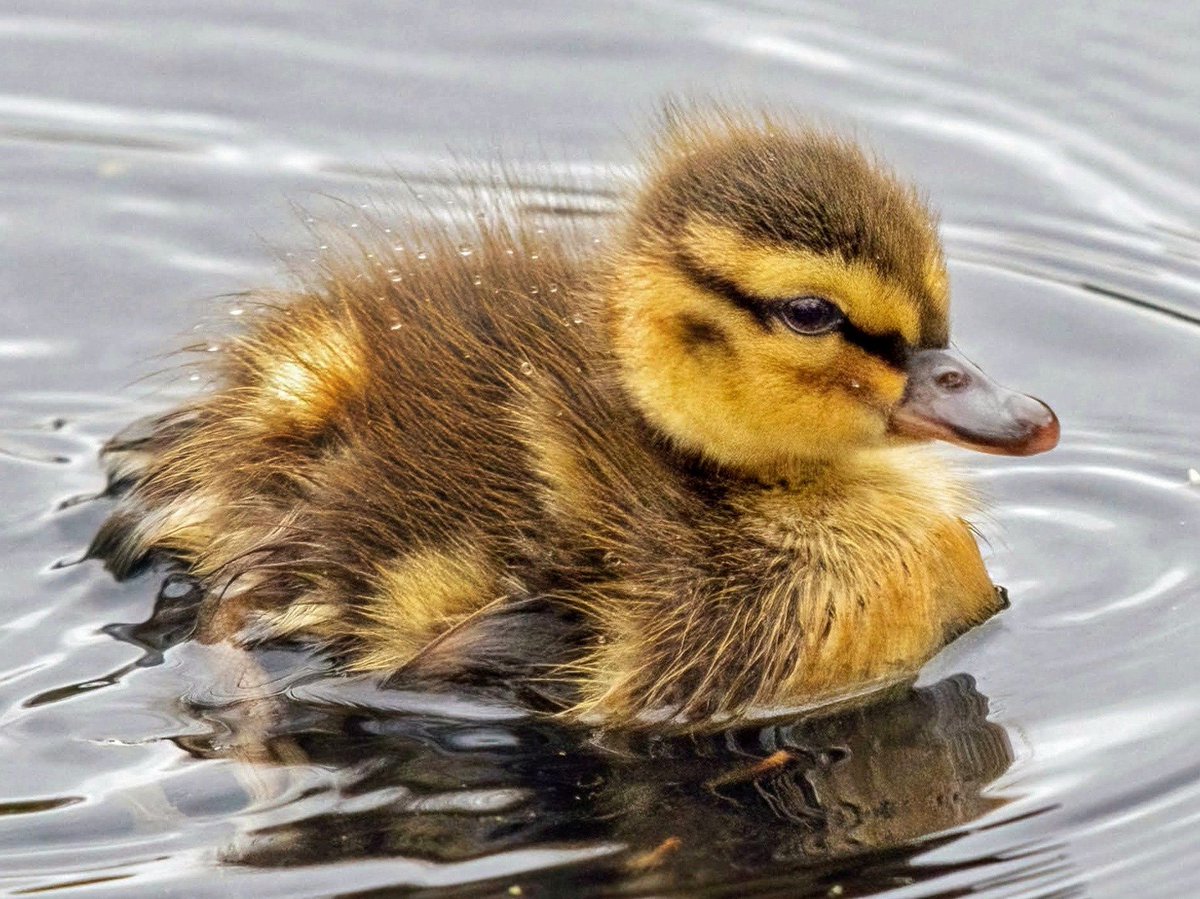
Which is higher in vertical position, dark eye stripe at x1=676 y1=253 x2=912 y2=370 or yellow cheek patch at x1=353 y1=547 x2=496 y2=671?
dark eye stripe at x1=676 y1=253 x2=912 y2=370

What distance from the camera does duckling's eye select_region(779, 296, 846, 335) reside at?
14.4 ft

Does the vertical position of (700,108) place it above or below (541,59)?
above

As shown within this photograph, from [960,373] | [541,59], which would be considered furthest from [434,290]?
[541,59]

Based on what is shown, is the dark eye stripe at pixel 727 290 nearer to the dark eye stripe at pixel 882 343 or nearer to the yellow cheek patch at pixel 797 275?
the yellow cheek patch at pixel 797 275

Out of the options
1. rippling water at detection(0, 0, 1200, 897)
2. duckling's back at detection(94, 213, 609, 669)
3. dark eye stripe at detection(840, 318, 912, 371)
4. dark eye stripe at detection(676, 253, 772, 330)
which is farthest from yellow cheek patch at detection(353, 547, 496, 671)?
dark eye stripe at detection(840, 318, 912, 371)

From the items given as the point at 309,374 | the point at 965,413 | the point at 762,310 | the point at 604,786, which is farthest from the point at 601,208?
the point at 604,786

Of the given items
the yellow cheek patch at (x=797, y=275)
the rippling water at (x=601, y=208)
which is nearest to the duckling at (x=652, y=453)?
the yellow cheek patch at (x=797, y=275)

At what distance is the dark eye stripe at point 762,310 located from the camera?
4.41 meters

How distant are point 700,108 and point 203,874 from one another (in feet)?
6.41

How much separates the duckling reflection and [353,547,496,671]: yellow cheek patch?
157 mm

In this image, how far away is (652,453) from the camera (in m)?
4.54

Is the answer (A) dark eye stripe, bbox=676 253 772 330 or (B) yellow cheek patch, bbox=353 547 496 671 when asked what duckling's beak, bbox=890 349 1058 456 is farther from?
(B) yellow cheek patch, bbox=353 547 496 671

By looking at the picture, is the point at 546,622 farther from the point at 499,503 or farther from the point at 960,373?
the point at 960,373

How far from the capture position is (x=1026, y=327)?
6.25 meters
